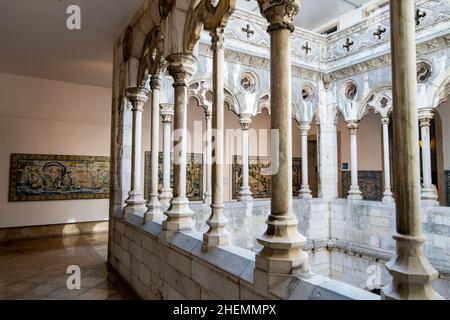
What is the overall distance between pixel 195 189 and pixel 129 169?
11.2 ft

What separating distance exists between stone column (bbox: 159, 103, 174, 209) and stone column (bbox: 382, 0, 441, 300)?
8.64 ft

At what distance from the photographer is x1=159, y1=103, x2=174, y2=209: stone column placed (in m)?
3.61

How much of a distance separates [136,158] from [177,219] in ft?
4.86

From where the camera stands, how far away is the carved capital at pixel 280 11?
5.70ft

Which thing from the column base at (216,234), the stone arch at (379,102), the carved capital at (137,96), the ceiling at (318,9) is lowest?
the column base at (216,234)

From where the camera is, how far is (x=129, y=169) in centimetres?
436

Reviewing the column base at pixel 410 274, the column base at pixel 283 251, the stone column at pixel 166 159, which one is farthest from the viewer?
the stone column at pixel 166 159

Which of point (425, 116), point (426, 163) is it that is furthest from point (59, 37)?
point (426, 163)

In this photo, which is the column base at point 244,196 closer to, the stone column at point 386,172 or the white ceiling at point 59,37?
the stone column at point 386,172

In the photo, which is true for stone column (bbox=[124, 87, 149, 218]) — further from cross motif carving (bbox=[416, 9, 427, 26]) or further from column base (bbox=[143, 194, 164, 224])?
cross motif carving (bbox=[416, 9, 427, 26])

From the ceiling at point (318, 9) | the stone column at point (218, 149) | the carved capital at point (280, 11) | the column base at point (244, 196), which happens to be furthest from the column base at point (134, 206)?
the ceiling at point (318, 9)

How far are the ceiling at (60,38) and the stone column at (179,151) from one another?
4.45 feet
